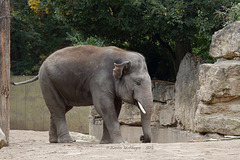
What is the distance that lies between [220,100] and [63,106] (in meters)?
3.40

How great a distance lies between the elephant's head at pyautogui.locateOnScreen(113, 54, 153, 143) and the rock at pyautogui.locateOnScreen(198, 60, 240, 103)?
1.08 meters

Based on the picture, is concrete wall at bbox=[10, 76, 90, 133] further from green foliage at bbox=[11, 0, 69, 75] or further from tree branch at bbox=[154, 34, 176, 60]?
tree branch at bbox=[154, 34, 176, 60]

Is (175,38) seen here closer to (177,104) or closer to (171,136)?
(177,104)

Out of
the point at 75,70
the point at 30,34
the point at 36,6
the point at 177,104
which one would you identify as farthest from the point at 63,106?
the point at 30,34

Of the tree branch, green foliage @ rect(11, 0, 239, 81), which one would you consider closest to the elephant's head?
green foliage @ rect(11, 0, 239, 81)

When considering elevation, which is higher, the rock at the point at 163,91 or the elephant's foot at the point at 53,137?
the rock at the point at 163,91

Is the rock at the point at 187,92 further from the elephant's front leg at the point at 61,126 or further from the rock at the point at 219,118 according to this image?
the elephant's front leg at the point at 61,126

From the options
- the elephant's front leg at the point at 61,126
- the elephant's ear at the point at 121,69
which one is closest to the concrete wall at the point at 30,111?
the elephant's front leg at the point at 61,126

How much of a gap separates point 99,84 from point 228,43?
8.00ft

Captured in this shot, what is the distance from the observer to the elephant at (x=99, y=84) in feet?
26.4

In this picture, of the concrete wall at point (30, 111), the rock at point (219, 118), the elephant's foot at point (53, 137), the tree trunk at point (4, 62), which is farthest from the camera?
the concrete wall at point (30, 111)

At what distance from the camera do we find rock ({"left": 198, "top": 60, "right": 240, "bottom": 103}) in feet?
23.0

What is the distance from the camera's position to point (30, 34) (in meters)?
17.6

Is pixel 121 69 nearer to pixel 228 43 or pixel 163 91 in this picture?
pixel 228 43
